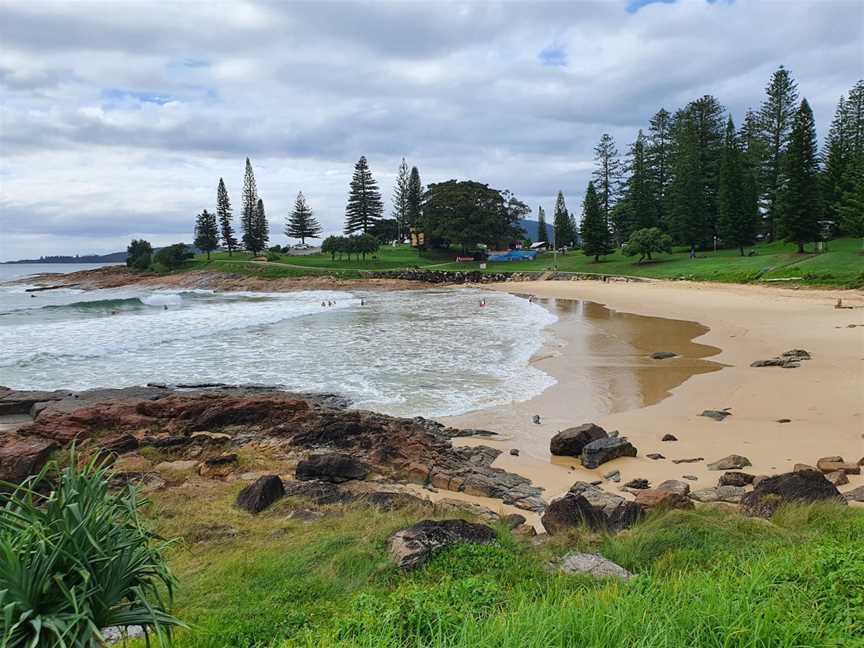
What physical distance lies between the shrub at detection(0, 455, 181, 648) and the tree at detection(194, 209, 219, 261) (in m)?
98.3

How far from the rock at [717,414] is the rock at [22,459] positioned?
38.8 ft

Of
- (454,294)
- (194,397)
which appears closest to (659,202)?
(454,294)

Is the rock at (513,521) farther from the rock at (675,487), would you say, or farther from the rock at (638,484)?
the rock at (638,484)

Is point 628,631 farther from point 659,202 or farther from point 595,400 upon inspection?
point 659,202

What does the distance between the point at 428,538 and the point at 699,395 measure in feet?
34.2

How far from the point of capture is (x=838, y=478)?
7.51 meters

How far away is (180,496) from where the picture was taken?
24.1 feet

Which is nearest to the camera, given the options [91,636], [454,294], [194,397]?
[91,636]

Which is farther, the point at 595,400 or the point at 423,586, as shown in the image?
the point at 595,400

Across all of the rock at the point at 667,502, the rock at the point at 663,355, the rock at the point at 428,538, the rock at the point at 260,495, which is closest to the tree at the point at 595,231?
the rock at the point at 663,355

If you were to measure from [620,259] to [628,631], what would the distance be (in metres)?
66.8

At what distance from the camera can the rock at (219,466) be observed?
8766 mm

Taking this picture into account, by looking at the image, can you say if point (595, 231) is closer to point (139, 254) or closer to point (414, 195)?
point (414, 195)

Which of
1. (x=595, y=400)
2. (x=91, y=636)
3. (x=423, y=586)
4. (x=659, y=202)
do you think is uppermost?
(x=659, y=202)
